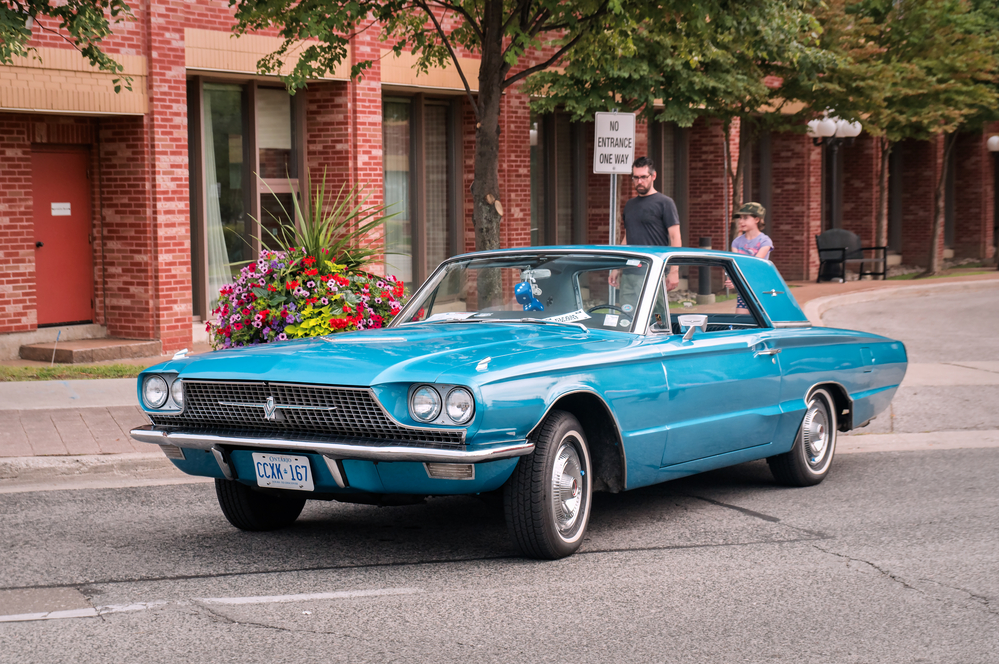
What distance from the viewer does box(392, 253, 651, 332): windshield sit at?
670cm

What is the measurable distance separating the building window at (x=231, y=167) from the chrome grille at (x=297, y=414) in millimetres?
9446

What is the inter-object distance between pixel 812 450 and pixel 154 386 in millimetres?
4164

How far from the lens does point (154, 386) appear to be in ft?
20.2

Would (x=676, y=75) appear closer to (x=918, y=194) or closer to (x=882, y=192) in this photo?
(x=882, y=192)

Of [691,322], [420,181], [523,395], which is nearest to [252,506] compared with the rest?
[523,395]

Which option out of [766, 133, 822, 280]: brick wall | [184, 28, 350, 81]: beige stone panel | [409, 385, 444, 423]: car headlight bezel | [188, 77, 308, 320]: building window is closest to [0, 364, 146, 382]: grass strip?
[188, 77, 308, 320]: building window

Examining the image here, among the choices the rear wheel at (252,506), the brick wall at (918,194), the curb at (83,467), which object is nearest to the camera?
the rear wheel at (252,506)

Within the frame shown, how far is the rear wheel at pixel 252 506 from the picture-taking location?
6473mm

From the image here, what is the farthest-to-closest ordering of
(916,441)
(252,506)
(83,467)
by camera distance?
(916,441) → (83,467) → (252,506)

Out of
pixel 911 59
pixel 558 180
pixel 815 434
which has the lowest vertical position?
pixel 815 434

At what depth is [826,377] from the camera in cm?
787

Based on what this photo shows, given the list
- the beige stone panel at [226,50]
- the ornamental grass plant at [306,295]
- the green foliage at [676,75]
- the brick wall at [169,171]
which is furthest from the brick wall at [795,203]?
the ornamental grass plant at [306,295]

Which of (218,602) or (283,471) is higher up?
(283,471)

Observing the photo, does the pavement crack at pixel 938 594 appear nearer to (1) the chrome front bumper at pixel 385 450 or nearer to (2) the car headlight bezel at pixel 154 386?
(1) the chrome front bumper at pixel 385 450
